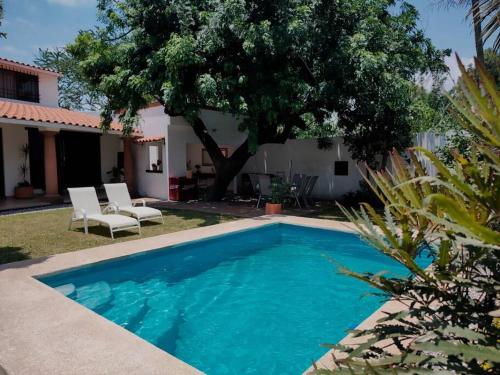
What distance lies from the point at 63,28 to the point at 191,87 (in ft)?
57.1

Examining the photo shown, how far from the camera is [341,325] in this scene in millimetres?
5484

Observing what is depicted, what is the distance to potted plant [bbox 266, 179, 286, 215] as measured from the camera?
13.3 meters

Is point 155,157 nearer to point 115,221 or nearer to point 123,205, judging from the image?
point 123,205

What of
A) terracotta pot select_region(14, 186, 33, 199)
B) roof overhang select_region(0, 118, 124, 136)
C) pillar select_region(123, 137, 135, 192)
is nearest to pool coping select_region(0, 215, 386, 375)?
roof overhang select_region(0, 118, 124, 136)

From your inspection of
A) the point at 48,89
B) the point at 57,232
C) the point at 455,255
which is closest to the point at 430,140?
the point at 455,255

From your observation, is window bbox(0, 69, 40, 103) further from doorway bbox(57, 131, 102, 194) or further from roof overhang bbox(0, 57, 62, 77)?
doorway bbox(57, 131, 102, 194)

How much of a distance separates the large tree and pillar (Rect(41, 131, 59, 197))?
3.33 metres

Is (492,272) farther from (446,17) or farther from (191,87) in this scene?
(446,17)

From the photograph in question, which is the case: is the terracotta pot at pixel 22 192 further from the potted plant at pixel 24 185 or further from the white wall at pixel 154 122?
the white wall at pixel 154 122

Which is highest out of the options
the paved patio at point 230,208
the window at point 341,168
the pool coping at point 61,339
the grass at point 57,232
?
the window at point 341,168

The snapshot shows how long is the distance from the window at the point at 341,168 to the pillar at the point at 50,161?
13234 millimetres

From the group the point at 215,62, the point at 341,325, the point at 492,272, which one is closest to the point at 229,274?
the point at 341,325

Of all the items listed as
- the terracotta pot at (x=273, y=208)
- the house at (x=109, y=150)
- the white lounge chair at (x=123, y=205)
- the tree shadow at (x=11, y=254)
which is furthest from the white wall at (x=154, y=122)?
the tree shadow at (x=11, y=254)

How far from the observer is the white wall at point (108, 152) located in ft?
67.1
